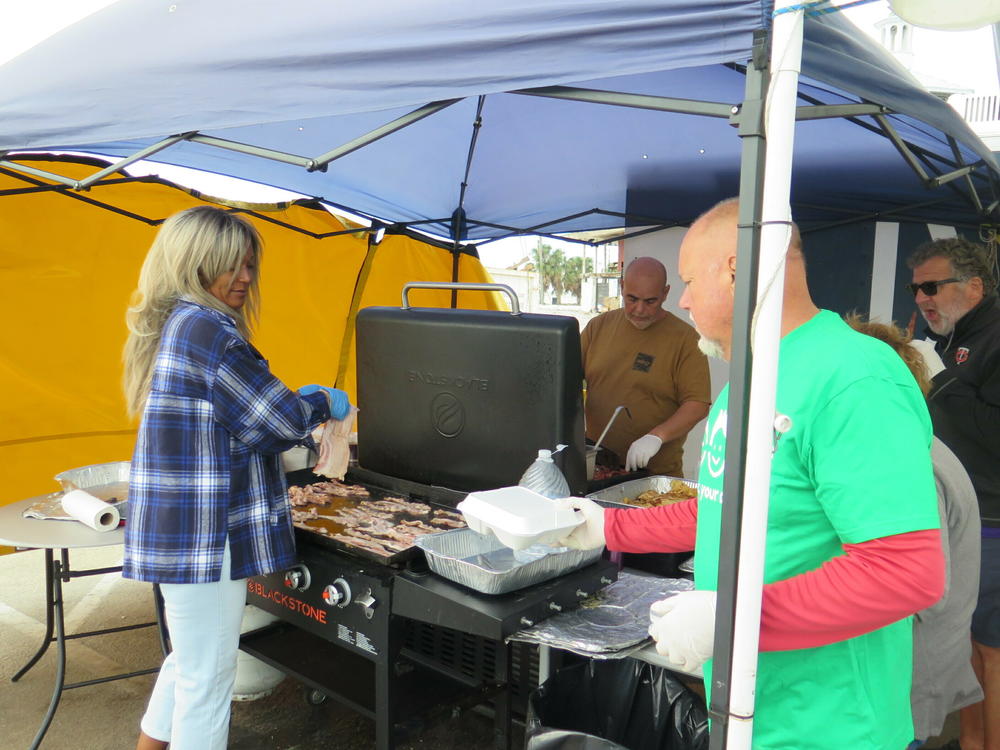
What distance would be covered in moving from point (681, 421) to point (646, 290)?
67 cm

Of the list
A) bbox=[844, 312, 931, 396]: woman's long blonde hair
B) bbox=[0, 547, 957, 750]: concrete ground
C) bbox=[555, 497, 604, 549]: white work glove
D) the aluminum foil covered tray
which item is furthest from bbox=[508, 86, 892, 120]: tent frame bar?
the aluminum foil covered tray

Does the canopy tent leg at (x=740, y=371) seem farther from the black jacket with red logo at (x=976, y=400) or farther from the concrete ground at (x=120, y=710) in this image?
the black jacket with red logo at (x=976, y=400)

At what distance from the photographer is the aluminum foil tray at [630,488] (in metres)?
2.39

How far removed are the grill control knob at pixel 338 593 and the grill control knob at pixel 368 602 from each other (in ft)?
0.15

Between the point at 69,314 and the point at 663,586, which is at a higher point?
the point at 69,314

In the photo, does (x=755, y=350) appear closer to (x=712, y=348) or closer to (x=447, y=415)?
(x=712, y=348)

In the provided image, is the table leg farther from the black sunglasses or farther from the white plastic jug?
the black sunglasses

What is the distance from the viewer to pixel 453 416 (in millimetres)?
2146

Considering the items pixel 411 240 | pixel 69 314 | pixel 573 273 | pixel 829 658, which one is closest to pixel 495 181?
pixel 411 240

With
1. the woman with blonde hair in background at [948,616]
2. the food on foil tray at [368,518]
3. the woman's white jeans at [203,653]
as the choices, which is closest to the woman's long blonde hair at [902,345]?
the woman with blonde hair in background at [948,616]

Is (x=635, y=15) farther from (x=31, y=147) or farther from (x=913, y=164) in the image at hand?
(x=31, y=147)

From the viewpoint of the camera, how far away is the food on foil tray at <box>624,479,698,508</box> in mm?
2349

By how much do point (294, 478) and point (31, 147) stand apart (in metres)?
1.41

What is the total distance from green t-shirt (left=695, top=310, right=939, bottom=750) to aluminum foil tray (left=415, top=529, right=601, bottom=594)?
0.52m
